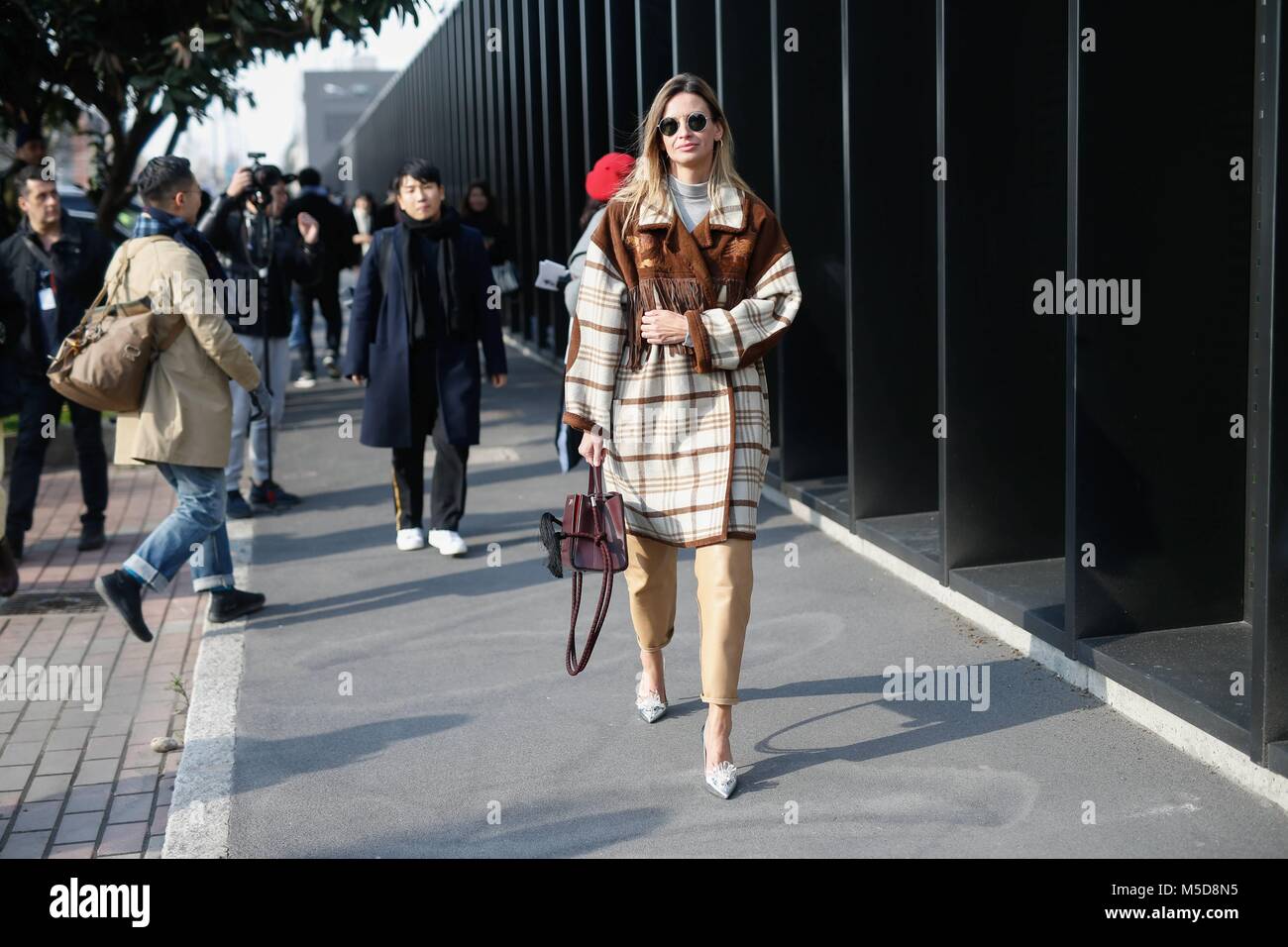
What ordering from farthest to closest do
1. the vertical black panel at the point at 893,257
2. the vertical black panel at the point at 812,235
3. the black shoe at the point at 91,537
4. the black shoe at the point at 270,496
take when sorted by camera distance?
the black shoe at the point at 270,496 → the black shoe at the point at 91,537 → the vertical black panel at the point at 812,235 → the vertical black panel at the point at 893,257

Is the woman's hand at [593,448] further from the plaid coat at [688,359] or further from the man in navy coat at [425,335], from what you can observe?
the man in navy coat at [425,335]

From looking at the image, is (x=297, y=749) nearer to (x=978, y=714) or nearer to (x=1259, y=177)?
(x=978, y=714)

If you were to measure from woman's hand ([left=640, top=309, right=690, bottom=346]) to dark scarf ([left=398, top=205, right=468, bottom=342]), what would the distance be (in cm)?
360

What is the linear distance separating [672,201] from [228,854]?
2.26 metres

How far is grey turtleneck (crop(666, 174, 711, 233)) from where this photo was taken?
461 centimetres

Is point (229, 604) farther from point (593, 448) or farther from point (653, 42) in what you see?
point (653, 42)

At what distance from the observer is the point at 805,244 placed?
8.48 meters

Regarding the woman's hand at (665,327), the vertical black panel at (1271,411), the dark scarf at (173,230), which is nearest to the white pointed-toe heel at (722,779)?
the woman's hand at (665,327)

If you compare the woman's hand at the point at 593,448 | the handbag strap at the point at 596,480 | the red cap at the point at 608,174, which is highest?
the red cap at the point at 608,174

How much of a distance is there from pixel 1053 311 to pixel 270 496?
5.25m

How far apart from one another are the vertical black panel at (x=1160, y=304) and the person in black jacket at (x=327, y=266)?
9947 millimetres

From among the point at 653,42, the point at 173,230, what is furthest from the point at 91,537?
the point at 653,42

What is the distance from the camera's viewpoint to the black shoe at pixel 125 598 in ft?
21.3

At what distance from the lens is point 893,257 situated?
7.53 metres
